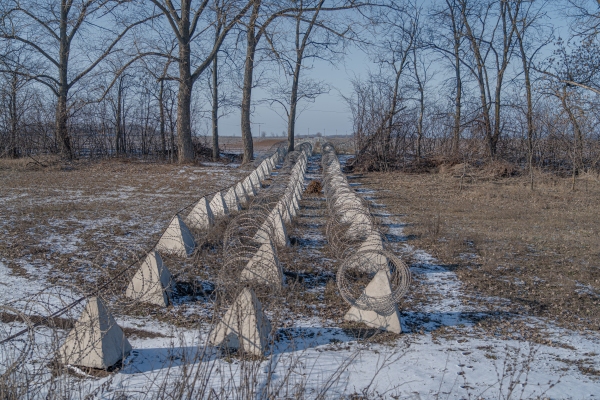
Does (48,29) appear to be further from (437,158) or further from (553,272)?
(553,272)

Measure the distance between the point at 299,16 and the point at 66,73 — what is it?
10.2 m

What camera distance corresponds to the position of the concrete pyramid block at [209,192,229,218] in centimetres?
909

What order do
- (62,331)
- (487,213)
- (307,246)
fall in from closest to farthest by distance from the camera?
(62,331) → (307,246) → (487,213)

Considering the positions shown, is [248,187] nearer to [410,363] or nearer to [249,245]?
[249,245]

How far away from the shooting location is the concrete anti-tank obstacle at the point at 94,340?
4004 millimetres

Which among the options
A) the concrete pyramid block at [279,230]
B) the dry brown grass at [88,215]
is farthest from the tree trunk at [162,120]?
the concrete pyramid block at [279,230]

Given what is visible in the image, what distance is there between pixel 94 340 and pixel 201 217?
446 centimetres

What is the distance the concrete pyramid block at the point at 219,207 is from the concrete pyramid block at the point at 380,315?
444 centimetres

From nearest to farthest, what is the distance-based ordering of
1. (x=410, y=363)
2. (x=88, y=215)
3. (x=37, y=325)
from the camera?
(x=37, y=325) → (x=410, y=363) → (x=88, y=215)

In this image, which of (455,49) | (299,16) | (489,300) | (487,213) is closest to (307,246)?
(489,300)

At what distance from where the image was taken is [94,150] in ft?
70.3

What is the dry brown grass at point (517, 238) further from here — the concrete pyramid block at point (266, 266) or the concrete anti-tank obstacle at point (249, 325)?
the concrete anti-tank obstacle at point (249, 325)

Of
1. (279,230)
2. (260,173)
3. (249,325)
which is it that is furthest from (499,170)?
(249,325)

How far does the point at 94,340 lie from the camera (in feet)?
13.2
